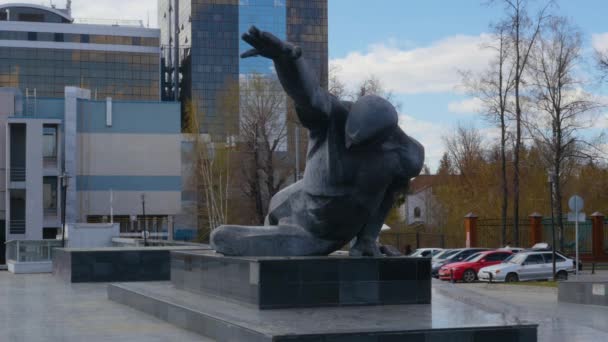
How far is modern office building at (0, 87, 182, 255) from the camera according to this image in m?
49.4

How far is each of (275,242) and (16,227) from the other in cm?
3855

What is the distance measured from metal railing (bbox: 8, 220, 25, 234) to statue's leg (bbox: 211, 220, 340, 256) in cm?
3787

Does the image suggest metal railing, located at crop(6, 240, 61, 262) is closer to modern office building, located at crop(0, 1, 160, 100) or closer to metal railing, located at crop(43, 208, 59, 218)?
metal railing, located at crop(43, 208, 59, 218)

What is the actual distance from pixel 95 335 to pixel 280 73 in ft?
14.4

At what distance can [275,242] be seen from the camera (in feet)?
42.0

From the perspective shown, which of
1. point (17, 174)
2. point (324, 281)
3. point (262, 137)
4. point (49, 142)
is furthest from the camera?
point (49, 142)

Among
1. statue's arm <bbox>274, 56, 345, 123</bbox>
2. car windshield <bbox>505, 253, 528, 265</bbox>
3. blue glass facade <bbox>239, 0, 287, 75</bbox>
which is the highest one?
blue glass facade <bbox>239, 0, 287, 75</bbox>

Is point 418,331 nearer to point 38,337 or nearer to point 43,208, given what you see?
point 38,337

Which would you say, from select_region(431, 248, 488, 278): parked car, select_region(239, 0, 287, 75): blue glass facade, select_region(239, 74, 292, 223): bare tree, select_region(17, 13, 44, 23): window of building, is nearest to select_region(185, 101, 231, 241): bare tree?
select_region(239, 74, 292, 223): bare tree

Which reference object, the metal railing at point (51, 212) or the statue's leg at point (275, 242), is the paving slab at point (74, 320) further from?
the metal railing at point (51, 212)

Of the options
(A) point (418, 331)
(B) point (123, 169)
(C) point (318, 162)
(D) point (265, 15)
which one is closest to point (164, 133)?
(B) point (123, 169)

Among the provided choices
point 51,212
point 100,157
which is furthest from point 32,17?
point 51,212

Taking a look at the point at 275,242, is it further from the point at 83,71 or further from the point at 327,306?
the point at 83,71

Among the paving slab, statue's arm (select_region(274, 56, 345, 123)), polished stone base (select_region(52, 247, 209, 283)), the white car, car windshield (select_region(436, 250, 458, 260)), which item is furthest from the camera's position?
car windshield (select_region(436, 250, 458, 260))
